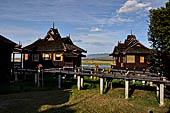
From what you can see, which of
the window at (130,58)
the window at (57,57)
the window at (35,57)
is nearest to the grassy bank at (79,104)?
the window at (130,58)

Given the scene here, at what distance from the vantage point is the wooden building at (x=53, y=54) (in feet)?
96.9

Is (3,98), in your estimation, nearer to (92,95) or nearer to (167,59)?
(92,95)

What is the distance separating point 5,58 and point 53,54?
9.28 meters

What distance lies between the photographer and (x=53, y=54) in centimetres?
3053

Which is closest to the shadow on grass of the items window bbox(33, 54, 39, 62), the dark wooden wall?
the dark wooden wall

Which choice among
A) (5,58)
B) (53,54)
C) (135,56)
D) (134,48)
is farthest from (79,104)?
(134,48)

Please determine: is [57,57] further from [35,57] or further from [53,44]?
[35,57]

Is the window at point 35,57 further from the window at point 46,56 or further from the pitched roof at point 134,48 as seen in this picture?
the pitched roof at point 134,48

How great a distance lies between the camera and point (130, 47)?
3047 cm

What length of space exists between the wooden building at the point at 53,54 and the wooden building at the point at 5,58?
4.66 metres

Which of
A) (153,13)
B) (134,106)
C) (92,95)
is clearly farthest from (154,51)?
(92,95)

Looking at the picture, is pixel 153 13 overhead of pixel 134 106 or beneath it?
overhead

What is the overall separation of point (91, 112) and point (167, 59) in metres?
9.98

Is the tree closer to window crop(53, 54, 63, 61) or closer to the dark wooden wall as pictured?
window crop(53, 54, 63, 61)
